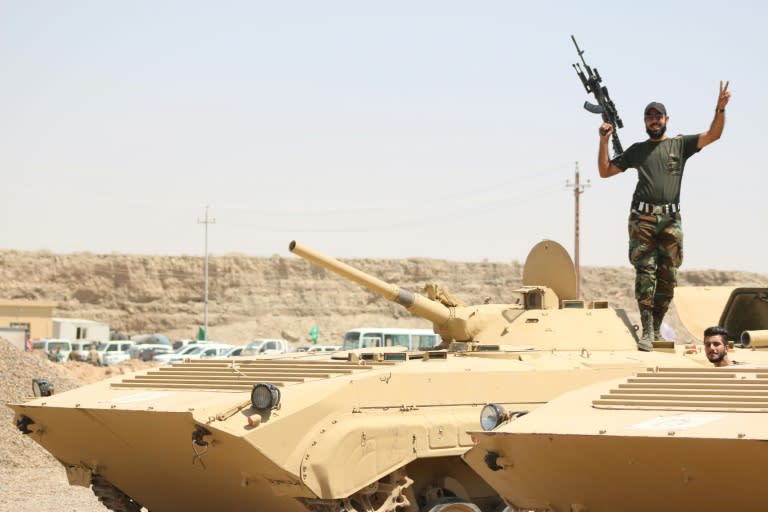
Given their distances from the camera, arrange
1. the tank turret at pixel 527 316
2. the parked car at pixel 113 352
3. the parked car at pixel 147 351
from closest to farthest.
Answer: the tank turret at pixel 527 316, the parked car at pixel 113 352, the parked car at pixel 147 351

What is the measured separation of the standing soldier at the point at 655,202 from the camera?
1252cm

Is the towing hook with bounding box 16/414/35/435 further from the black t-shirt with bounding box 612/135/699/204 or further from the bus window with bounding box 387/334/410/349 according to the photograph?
the bus window with bounding box 387/334/410/349

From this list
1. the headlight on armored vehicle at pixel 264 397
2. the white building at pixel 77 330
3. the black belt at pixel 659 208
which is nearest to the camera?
the headlight on armored vehicle at pixel 264 397

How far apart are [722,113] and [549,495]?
537 centimetres

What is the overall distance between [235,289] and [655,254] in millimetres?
56531

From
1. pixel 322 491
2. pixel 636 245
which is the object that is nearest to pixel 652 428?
pixel 322 491

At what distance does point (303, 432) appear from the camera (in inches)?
393

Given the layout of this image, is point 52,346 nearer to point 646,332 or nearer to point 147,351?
point 147,351

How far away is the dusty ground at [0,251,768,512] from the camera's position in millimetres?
66438

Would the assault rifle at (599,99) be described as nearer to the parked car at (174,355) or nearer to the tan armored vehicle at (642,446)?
the tan armored vehicle at (642,446)

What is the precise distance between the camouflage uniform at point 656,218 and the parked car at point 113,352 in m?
31.8

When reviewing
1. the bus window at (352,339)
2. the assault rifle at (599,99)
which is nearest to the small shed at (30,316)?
the bus window at (352,339)

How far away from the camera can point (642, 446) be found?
7328 millimetres

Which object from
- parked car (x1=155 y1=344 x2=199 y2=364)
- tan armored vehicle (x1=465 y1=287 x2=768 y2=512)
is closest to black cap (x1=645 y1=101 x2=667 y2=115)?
tan armored vehicle (x1=465 y1=287 x2=768 y2=512)
